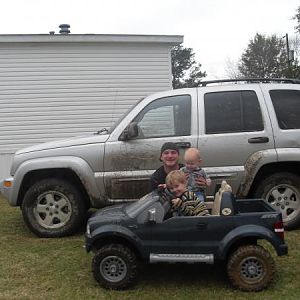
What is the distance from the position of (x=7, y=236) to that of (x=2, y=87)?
6.37 meters

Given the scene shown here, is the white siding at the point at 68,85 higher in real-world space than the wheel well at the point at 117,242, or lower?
higher

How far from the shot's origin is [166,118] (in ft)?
20.7

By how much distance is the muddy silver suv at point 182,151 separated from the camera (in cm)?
618

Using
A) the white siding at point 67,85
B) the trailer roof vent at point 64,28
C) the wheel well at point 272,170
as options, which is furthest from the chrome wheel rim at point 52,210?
the trailer roof vent at point 64,28

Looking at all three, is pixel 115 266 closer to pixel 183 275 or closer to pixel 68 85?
pixel 183 275

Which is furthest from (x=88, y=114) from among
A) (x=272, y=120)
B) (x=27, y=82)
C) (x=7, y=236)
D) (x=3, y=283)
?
(x=3, y=283)

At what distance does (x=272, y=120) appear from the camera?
20.5ft

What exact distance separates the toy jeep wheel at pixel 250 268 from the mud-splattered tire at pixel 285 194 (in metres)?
1.99

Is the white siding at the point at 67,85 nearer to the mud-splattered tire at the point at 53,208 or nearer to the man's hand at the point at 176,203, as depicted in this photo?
the mud-splattered tire at the point at 53,208

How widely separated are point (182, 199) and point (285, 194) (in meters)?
2.21

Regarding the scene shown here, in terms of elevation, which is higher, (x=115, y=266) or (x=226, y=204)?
(x=226, y=204)

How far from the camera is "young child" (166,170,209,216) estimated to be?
4.60m

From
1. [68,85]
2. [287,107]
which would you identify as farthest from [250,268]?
[68,85]

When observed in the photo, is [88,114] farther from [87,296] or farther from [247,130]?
[87,296]
